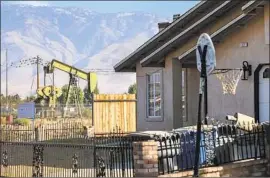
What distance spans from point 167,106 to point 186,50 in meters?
2.33

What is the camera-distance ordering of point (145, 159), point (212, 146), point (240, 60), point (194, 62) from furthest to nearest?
1. point (194, 62)
2. point (240, 60)
3. point (212, 146)
4. point (145, 159)

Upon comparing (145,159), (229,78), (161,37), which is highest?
(161,37)

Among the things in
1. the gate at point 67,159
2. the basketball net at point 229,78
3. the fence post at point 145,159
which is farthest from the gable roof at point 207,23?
the fence post at point 145,159

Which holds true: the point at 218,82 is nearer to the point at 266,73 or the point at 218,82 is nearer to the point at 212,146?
Answer: the point at 266,73

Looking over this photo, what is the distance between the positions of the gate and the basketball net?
13.3 ft

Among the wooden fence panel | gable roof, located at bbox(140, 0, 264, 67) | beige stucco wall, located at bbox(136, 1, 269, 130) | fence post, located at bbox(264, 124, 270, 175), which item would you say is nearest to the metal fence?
fence post, located at bbox(264, 124, 270, 175)

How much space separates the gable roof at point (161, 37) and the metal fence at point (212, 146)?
320 inches

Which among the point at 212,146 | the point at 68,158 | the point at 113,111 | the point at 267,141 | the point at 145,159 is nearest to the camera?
the point at 145,159

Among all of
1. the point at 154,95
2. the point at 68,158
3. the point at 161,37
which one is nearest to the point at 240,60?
the point at 161,37

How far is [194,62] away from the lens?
2148 cm

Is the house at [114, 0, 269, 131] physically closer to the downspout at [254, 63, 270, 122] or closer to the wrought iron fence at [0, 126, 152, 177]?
the downspout at [254, 63, 270, 122]

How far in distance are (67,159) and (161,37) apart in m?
7.14

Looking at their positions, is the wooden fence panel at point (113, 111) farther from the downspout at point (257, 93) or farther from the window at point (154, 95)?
the downspout at point (257, 93)

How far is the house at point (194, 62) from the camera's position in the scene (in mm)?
18172
